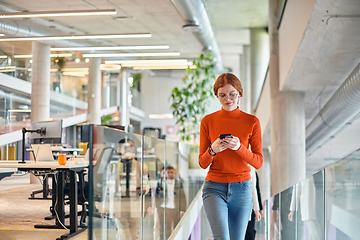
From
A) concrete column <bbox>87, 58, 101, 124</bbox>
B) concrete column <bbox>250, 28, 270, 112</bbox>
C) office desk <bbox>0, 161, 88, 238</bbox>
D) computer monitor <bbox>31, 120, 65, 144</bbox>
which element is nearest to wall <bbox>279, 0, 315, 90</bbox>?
office desk <bbox>0, 161, 88, 238</bbox>

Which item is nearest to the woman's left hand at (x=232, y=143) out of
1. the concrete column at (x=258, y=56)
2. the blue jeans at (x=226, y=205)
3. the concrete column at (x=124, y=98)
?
the blue jeans at (x=226, y=205)

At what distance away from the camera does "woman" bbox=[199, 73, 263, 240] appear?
2.01m

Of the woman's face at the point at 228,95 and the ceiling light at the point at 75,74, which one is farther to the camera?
the ceiling light at the point at 75,74

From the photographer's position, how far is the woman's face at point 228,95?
2.03 m

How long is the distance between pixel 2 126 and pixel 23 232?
4654 mm

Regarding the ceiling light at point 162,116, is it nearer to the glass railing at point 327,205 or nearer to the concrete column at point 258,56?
the concrete column at point 258,56

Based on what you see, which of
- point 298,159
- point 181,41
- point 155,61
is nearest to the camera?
point 298,159

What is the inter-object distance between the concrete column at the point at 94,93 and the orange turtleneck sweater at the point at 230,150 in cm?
998

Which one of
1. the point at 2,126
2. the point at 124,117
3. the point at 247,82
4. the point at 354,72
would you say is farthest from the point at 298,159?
the point at 124,117

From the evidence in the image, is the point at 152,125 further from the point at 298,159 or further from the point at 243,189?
the point at 243,189

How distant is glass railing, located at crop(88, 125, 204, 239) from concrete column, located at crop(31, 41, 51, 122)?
5.80 m

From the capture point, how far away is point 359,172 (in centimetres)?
167

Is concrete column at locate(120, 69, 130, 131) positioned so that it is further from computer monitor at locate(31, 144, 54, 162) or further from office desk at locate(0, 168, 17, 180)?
office desk at locate(0, 168, 17, 180)

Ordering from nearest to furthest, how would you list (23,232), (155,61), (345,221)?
(345,221) → (23,232) → (155,61)
